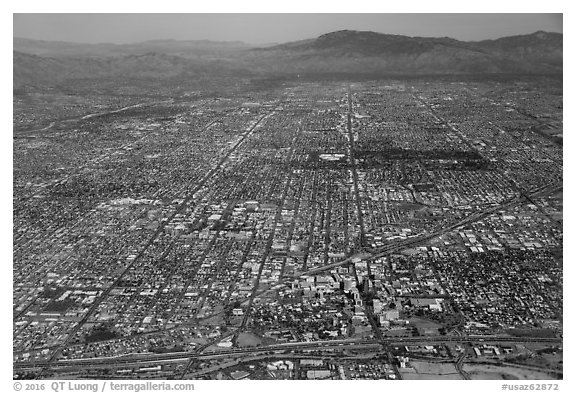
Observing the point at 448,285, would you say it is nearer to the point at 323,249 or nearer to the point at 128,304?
the point at 323,249

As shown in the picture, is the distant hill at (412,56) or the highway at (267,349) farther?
the distant hill at (412,56)

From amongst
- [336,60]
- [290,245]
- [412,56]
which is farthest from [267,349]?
[336,60]

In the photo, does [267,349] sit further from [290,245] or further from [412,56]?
[412,56]

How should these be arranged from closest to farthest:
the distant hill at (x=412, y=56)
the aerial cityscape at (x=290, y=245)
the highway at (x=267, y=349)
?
the highway at (x=267, y=349) → the aerial cityscape at (x=290, y=245) → the distant hill at (x=412, y=56)

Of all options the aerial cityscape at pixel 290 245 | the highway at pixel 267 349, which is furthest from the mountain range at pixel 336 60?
the highway at pixel 267 349

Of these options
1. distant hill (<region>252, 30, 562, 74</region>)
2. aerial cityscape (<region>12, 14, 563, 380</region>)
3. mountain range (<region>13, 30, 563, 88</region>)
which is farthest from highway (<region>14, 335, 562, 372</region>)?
distant hill (<region>252, 30, 562, 74</region>)

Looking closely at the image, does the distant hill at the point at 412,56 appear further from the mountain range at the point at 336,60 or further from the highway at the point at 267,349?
the highway at the point at 267,349
